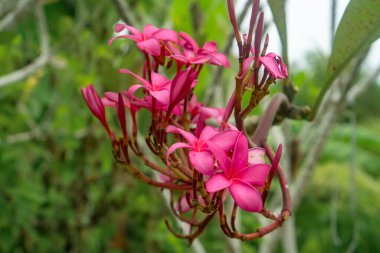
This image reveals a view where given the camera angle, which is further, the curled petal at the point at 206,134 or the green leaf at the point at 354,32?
the green leaf at the point at 354,32

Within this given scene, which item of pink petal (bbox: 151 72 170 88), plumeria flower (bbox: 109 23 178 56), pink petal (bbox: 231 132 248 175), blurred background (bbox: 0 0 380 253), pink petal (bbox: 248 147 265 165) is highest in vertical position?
plumeria flower (bbox: 109 23 178 56)

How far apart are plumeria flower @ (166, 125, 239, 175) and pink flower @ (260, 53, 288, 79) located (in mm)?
→ 53

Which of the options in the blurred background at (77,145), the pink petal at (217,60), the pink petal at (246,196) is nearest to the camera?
the pink petal at (246,196)

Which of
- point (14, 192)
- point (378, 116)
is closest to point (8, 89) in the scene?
point (14, 192)

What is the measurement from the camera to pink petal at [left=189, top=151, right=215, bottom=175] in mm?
413

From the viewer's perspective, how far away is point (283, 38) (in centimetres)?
60

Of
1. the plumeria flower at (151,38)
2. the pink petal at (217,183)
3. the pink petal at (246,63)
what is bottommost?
the pink petal at (217,183)

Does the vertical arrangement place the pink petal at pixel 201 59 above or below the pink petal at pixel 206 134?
above

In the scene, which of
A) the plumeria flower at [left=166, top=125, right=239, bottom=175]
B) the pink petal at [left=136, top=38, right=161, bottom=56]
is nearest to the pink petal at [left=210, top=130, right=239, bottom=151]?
the plumeria flower at [left=166, top=125, right=239, bottom=175]

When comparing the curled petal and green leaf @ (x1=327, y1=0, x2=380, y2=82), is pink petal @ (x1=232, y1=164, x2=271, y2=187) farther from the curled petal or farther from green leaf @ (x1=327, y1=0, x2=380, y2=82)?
green leaf @ (x1=327, y1=0, x2=380, y2=82)

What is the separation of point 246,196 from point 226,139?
0.17 feet

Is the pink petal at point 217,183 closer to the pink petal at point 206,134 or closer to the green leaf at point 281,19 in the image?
the pink petal at point 206,134

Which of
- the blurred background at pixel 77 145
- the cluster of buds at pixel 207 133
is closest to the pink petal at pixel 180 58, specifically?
the cluster of buds at pixel 207 133

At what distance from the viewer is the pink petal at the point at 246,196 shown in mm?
400
